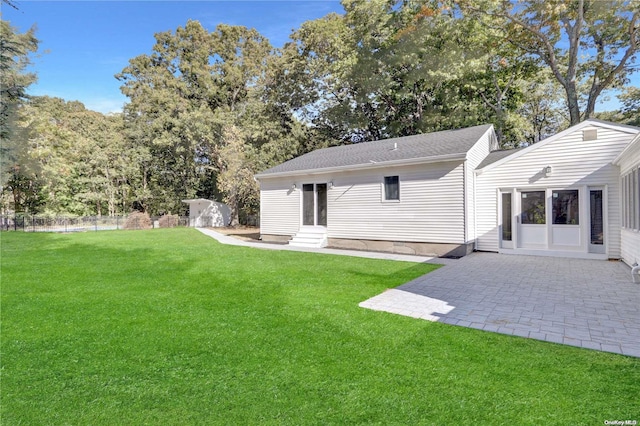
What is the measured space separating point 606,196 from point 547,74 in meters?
14.9

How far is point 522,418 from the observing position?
2.26 metres

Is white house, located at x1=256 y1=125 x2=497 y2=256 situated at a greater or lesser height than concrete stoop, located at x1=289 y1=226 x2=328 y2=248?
greater

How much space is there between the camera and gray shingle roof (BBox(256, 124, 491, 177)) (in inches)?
414

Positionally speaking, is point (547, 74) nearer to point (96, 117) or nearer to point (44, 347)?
point (44, 347)

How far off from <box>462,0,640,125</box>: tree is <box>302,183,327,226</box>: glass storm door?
41.7ft

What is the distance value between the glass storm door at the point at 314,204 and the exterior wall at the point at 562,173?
5.52 metres

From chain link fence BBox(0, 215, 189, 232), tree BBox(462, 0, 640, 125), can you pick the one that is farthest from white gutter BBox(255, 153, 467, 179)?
Result: chain link fence BBox(0, 215, 189, 232)

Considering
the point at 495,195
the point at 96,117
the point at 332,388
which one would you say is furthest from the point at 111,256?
the point at 96,117

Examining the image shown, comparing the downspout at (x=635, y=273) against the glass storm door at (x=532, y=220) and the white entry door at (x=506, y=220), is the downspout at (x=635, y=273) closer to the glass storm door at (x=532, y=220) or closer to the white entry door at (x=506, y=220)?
the glass storm door at (x=532, y=220)

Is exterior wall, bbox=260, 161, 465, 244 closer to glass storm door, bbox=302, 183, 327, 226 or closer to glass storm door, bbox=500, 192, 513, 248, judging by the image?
glass storm door, bbox=302, 183, 327, 226

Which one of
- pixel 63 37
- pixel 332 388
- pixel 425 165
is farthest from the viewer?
pixel 63 37

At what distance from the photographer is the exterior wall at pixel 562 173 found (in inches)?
342

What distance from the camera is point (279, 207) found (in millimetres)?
14133

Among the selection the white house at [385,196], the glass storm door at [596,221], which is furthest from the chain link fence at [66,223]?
the glass storm door at [596,221]
